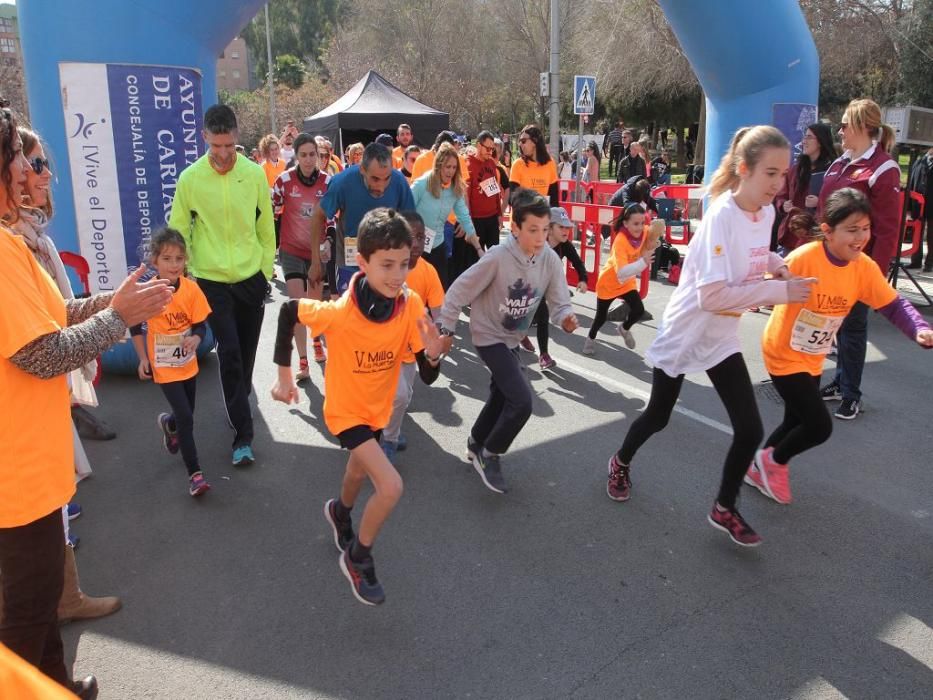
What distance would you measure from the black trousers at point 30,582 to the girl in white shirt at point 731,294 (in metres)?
2.64

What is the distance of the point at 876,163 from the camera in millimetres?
5738

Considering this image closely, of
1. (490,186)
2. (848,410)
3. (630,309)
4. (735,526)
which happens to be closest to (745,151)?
(735,526)

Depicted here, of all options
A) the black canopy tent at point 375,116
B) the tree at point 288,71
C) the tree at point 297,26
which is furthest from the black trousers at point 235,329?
the tree at point 297,26

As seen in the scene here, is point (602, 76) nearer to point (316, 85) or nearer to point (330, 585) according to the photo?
point (316, 85)

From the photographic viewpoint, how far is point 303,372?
20.4 feet

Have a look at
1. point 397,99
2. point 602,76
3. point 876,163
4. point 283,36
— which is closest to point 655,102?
point 602,76

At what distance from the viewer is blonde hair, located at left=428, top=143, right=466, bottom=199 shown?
6273 millimetres

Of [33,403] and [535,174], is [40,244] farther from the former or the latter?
[535,174]

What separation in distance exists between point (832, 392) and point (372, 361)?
4055 millimetres

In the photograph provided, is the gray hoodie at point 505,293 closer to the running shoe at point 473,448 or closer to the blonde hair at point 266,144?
the running shoe at point 473,448

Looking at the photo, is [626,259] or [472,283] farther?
[626,259]

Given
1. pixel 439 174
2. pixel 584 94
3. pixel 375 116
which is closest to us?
pixel 439 174

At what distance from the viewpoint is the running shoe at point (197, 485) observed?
4188 mm

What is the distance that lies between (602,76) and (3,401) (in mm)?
28946
